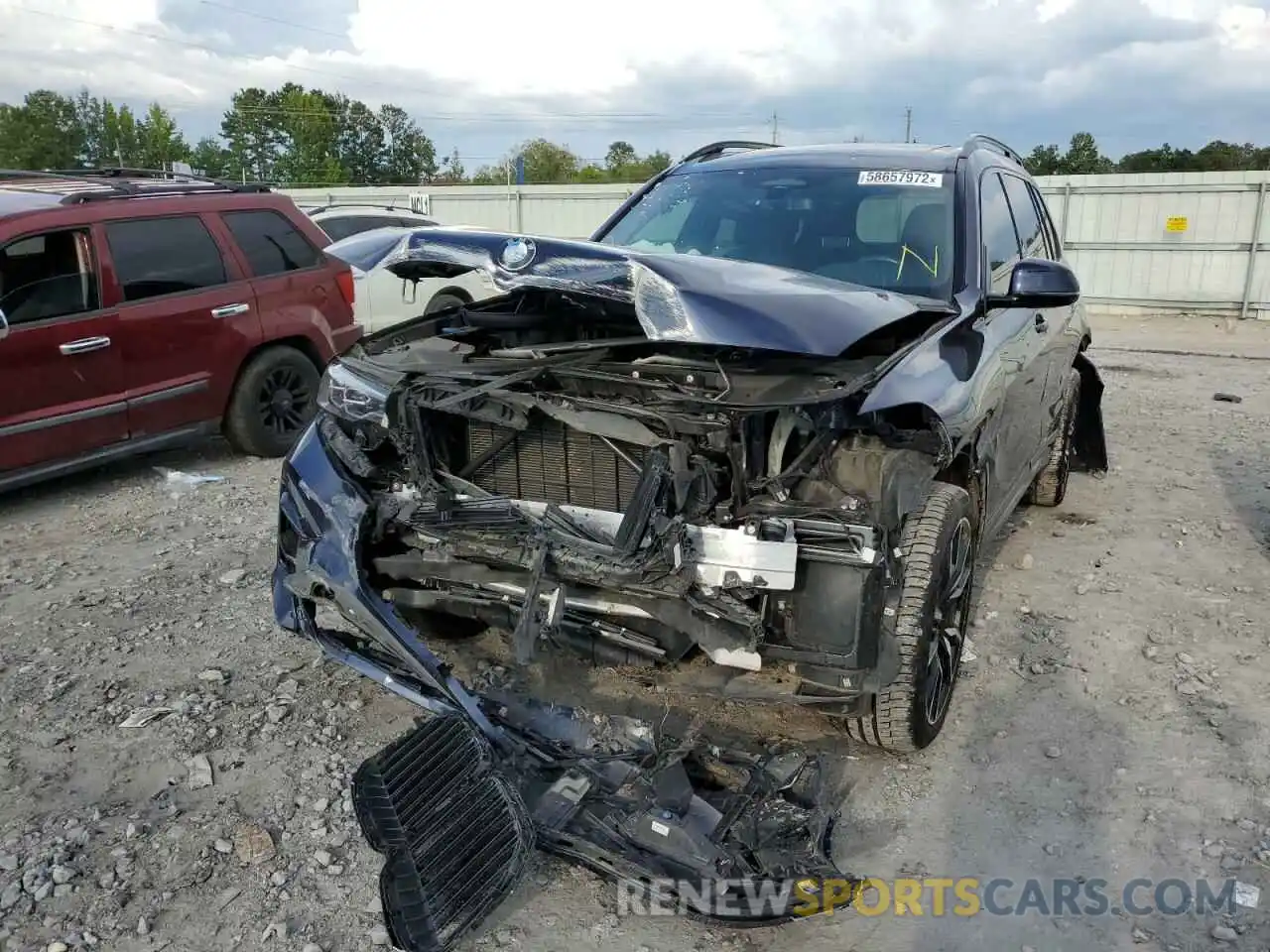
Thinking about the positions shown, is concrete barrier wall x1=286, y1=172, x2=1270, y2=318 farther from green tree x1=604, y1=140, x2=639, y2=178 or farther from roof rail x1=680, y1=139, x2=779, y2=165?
green tree x1=604, y1=140, x2=639, y2=178

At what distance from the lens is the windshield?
12.4ft

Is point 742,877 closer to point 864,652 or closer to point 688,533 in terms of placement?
point 864,652

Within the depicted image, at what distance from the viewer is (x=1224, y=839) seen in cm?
275

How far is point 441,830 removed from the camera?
2541mm

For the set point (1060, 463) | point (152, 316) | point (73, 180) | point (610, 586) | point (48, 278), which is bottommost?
point (1060, 463)

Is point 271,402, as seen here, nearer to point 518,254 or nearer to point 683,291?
point 518,254

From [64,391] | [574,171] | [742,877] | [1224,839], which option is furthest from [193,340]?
[574,171]

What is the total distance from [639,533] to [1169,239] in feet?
54.6

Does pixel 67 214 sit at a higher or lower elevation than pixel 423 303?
higher

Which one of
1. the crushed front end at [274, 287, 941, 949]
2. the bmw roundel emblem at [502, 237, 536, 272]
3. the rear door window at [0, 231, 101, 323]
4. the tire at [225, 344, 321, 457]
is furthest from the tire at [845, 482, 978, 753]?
the rear door window at [0, 231, 101, 323]

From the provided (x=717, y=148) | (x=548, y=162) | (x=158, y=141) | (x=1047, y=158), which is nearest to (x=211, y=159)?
(x=158, y=141)

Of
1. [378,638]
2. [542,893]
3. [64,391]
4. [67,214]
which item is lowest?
[542,893]

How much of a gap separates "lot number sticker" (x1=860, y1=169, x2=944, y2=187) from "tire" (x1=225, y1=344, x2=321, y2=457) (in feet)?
13.2

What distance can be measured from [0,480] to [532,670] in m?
3.75
